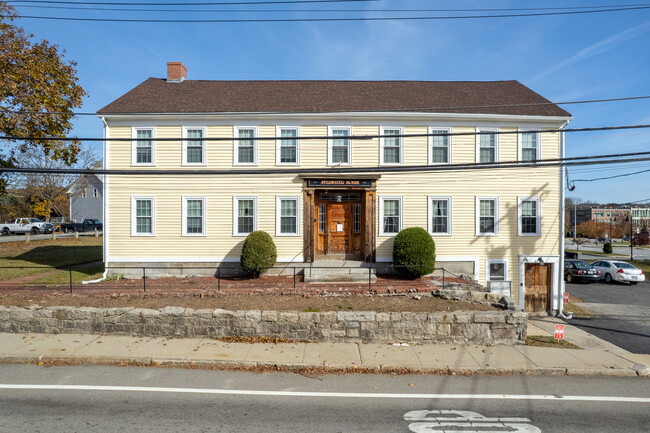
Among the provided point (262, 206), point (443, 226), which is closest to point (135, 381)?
point (262, 206)

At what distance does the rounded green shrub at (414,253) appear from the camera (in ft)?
44.4

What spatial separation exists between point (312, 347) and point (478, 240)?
34.0ft

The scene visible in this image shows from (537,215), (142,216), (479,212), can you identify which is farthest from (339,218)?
(537,215)

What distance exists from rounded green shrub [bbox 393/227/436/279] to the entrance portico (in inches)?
61.0

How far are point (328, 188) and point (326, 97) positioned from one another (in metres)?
4.77

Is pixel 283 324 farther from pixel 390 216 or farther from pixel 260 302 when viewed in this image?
pixel 390 216

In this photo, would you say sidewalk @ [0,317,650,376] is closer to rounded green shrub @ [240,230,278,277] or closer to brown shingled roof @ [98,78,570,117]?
rounded green shrub @ [240,230,278,277]

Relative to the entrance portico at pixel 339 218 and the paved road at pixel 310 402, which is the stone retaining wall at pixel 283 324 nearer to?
the paved road at pixel 310 402

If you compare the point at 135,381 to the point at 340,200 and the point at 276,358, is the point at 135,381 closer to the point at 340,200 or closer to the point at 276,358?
the point at 276,358

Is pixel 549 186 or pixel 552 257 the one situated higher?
pixel 549 186

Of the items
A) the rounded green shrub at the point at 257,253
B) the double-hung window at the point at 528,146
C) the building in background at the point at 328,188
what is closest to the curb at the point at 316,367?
the rounded green shrub at the point at 257,253

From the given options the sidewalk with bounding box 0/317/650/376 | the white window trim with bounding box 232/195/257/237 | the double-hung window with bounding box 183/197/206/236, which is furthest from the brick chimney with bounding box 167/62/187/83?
the sidewalk with bounding box 0/317/650/376

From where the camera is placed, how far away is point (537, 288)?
632 inches

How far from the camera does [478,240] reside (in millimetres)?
15523
